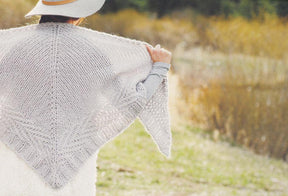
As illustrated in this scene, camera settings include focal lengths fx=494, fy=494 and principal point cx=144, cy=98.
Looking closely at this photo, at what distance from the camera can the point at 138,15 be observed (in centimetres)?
1908

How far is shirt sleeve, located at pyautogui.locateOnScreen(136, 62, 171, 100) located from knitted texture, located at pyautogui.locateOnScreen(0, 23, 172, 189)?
0.64ft

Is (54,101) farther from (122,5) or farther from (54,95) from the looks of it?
(122,5)

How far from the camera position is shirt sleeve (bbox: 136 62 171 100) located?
8.42ft

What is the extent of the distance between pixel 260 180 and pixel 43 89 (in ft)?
16.6

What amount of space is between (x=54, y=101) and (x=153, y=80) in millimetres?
611

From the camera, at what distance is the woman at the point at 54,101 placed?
2234 mm

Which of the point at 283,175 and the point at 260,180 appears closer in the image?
the point at 260,180

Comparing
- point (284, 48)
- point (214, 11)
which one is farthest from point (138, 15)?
point (284, 48)

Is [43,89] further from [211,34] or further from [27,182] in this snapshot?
[211,34]

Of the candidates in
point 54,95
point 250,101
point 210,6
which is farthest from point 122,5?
point 54,95

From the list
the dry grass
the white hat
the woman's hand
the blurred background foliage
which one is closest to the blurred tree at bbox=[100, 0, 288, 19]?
the blurred background foliage

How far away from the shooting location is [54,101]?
7.39 ft

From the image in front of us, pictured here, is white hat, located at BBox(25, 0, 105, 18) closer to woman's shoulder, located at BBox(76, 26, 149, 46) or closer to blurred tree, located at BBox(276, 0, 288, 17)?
woman's shoulder, located at BBox(76, 26, 149, 46)

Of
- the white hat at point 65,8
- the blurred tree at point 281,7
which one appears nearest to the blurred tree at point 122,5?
the blurred tree at point 281,7
